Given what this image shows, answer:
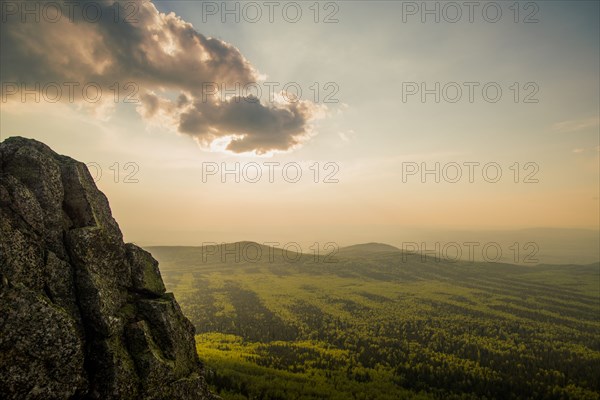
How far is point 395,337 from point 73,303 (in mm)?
55976

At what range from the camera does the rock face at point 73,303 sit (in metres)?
11.7

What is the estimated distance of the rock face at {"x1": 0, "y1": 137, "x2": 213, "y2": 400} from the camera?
38.3 feet

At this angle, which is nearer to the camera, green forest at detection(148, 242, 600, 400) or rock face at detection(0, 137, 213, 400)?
rock face at detection(0, 137, 213, 400)

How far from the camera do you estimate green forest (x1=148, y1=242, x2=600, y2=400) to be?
1330 inches

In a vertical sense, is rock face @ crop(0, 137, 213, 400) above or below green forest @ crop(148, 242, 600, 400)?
above

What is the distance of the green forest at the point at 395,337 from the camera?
33781mm

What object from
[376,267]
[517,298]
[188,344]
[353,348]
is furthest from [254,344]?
[376,267]

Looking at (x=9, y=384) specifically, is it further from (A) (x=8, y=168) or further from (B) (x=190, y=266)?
(B) (x=190, y=266)

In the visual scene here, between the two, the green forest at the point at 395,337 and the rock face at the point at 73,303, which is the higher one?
the rock face at the point at 73,303

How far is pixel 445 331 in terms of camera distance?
206 ft

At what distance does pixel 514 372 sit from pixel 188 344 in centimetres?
4309

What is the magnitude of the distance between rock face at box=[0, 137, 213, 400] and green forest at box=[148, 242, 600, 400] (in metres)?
13.6

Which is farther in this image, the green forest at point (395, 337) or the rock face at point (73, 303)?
the green forest at point (395, 337)

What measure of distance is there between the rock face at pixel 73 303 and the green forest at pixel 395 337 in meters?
13.6
